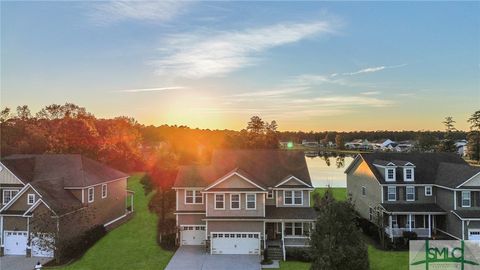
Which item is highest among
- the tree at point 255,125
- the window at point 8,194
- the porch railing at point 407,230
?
the tree at point 255,125

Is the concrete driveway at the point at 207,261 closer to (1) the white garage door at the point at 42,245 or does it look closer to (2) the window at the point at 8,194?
(1) the white garage door at the point at 42,245

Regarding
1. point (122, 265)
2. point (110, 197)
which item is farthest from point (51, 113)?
point (122, 265)

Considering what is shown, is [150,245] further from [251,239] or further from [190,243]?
[251,239]

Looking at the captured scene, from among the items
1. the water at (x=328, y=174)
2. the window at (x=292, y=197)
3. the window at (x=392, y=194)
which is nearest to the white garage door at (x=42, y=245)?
the window at (x=292, y=197)

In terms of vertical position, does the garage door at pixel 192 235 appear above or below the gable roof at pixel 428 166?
below

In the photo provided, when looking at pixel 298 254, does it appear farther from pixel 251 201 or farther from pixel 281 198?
pixel 281 198

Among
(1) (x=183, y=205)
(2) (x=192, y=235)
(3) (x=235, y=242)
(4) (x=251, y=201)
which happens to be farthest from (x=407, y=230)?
(1) (x=183, y=205)

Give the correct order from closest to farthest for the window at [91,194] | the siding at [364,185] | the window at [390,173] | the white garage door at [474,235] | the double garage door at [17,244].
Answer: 1. the double garage door at [17,244]
2. the white garage door at [474,235]
3. the window at [91,194]
4. the window at [390,173]
5. the siding at [364,185]
